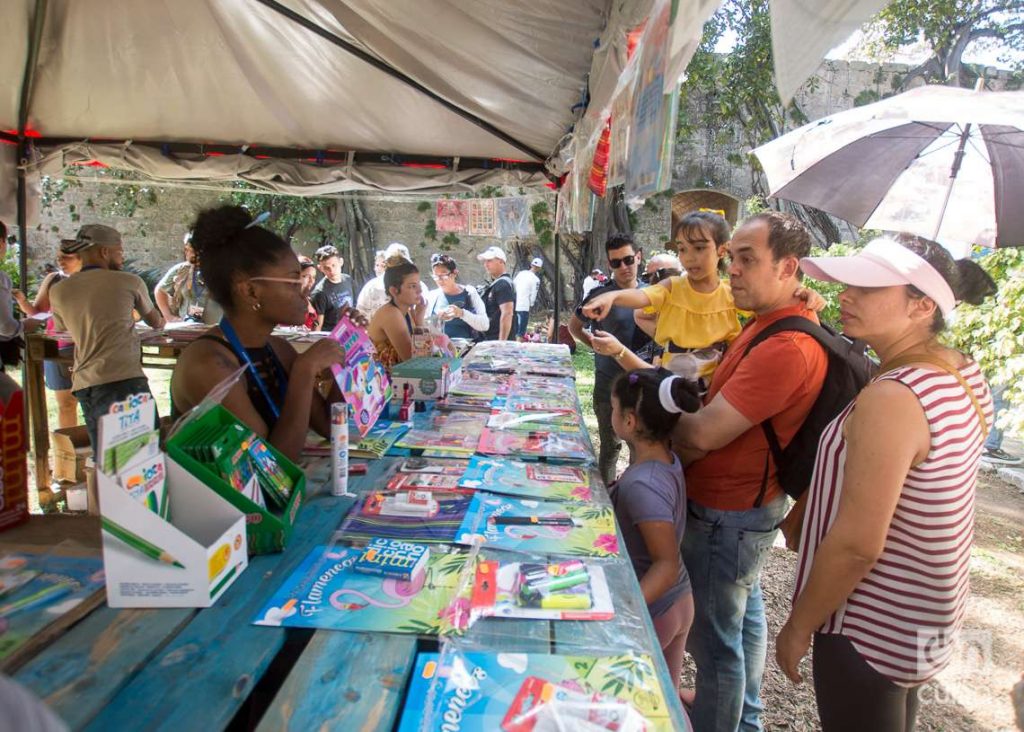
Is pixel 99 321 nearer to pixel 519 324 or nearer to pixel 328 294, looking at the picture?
pixel 328 294

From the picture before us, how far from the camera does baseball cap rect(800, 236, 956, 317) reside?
4.30 ft

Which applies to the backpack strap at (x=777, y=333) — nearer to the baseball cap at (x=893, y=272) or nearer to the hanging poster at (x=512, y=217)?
the baseball cap at (x=893, y=272)

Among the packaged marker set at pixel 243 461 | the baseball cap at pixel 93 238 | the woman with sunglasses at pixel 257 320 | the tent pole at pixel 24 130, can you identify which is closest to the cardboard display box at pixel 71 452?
the baseball cap at pixel 93 238

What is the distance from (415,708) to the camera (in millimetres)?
873

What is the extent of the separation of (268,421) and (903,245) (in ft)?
6.07

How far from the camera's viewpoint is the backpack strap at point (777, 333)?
1.72 meters

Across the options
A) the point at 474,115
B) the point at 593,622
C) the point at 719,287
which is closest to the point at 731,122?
the point at 474,115

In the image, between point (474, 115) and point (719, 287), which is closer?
point (719, 287)

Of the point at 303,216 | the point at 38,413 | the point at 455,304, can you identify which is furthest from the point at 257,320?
the point at 303,216

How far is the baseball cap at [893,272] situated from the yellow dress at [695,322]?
42.5 inches

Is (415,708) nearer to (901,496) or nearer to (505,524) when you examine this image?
(505,524)

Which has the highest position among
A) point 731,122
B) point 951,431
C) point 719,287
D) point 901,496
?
point 731,122

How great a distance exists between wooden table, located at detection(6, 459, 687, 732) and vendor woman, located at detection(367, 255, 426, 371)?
2313 millimetres

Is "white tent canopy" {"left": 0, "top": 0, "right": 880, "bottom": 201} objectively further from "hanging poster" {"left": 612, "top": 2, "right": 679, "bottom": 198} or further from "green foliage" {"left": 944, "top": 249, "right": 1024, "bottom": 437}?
"green foliage" {"left": 944, "top": 249, "right": 1024, "bottom": 437}
